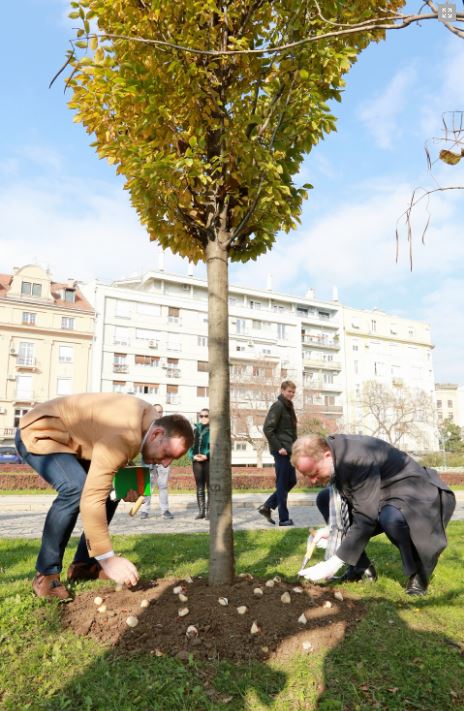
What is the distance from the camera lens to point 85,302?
4944 cm

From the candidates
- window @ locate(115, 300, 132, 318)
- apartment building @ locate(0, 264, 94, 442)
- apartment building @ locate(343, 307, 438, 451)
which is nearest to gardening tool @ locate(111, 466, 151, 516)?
apartment building @ locate(0, 264, 94, 442)

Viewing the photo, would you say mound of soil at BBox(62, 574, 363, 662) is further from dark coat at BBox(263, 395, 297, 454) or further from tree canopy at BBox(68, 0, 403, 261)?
dark coat at BBox(263, 395, 297, 454)

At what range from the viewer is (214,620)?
313 centimetres

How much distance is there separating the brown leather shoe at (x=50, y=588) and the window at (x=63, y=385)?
44234mm

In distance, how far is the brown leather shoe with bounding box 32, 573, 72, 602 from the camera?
139 inches

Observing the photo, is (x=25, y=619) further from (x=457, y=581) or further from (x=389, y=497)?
(x=457, y=581)

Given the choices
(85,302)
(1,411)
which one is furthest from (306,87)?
(85,302)

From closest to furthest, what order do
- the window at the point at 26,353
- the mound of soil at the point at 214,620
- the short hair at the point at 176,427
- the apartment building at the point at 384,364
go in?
the mound of soil at the point at 214,620, the short hair at the point at 176,427, the window at the point at 26,353, the apartment building at the point at 384,364

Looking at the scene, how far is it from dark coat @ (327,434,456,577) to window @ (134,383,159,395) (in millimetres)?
45977

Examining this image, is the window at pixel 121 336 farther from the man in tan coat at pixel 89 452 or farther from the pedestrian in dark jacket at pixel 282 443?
the man in tan coat at pixel 89 452

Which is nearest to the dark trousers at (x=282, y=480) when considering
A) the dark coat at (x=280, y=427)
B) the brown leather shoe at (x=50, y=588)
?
the dark coat at (x=280, y=427)

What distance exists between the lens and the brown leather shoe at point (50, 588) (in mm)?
3533

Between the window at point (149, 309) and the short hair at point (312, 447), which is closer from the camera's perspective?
the short hair at point (312, 447)

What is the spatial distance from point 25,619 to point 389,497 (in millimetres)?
2647
